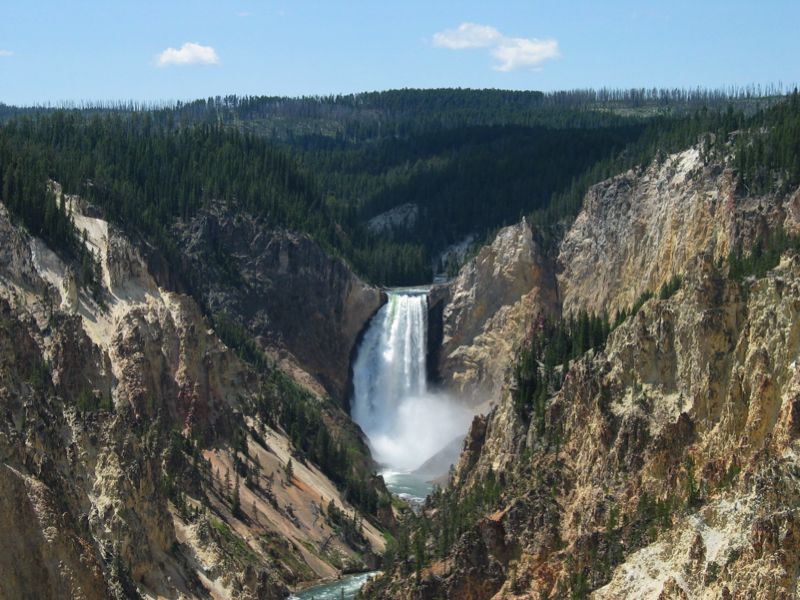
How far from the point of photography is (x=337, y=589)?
11800 cm

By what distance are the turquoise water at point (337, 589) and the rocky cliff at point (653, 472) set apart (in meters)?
5.66

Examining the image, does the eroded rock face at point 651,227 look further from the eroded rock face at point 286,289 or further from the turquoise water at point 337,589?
the turquoise water at point 337,589

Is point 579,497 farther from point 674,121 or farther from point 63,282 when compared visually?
point 674,121

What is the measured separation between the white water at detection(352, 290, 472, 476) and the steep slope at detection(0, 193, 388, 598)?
10.7 meters

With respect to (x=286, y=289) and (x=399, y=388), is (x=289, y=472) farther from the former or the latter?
(x=286, y=289)

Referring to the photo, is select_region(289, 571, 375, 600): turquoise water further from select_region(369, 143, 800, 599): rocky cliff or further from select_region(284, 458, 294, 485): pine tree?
select_region(284, 458, 294, 485): pine tree

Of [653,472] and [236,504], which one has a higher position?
[653,472]

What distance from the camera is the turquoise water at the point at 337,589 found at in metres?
115

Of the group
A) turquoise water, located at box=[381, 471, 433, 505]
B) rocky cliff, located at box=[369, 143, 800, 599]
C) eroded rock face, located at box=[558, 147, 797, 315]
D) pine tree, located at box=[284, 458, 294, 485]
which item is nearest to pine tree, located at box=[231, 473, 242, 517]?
pine tree, located at box=[284, 458, 294, 485]

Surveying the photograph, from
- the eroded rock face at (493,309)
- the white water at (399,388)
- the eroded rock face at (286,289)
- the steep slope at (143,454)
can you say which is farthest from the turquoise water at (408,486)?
the eroded rock face at (286,289)

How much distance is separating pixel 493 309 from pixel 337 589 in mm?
61345

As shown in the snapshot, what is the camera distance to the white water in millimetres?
173000

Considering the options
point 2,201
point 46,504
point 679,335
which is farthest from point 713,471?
point 2,201

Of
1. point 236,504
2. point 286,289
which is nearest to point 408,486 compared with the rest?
point 286,289
